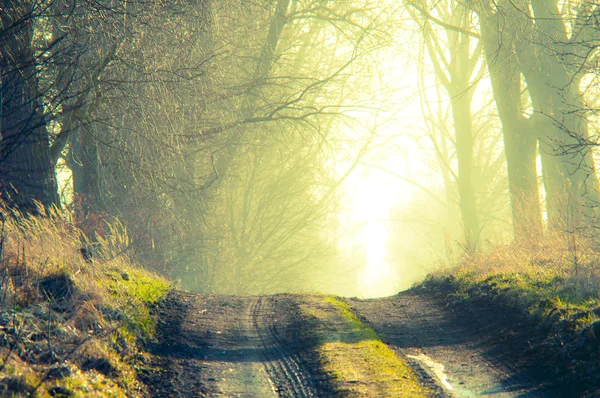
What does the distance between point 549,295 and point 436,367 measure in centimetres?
204

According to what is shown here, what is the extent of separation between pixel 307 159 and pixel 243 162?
3.85 m

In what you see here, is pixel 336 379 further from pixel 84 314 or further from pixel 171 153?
pixel 171 153

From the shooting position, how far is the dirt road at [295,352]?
4633mm

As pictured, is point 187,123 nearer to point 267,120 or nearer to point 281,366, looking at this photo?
point 267,120

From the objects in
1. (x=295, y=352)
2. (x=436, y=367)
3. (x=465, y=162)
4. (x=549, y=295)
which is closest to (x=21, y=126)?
(x=295, y=352)

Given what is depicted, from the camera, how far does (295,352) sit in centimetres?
564

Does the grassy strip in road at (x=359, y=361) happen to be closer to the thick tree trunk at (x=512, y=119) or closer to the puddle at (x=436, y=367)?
the puddle at (x=436, y=367)

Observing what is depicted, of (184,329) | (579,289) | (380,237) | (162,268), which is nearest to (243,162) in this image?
(162,268)

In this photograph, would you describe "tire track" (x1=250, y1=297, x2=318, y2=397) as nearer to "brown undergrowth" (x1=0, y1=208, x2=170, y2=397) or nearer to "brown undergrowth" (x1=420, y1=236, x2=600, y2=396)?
"brown undergrowth" (x1=0, y1=208, x2=170, y2=397)

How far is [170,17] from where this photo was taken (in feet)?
30.5

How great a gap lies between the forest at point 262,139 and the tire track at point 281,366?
49 centimetres

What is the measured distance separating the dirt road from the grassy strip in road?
32 mm

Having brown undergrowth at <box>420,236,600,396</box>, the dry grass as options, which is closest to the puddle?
brown undergrowth at <box>420,236,600,396</box>

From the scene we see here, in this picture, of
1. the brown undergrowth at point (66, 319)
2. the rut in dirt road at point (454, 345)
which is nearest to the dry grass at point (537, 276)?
the rut in dirt road at point (454, 345)
